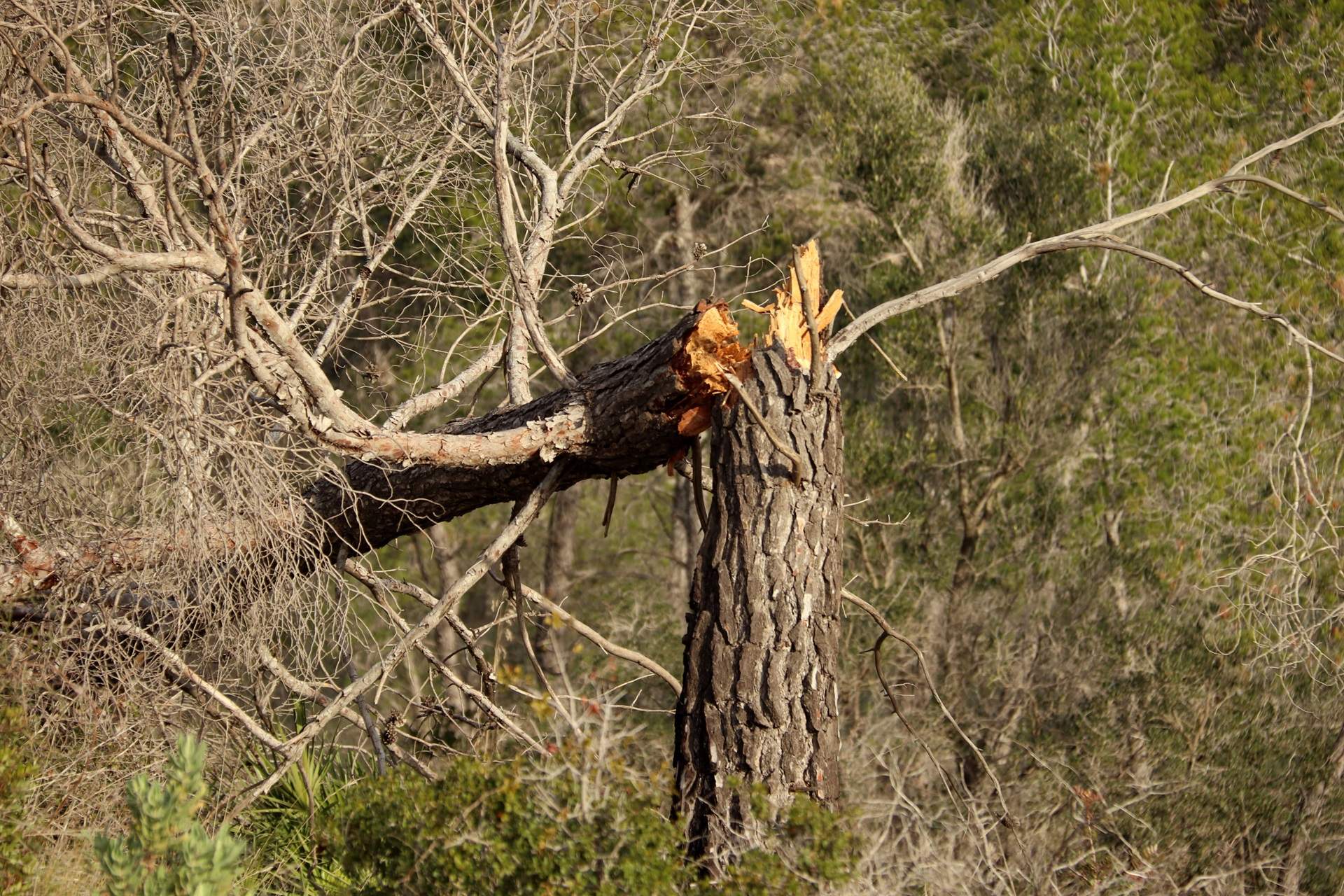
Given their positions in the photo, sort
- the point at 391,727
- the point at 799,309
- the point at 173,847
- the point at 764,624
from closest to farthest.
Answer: the point at 173,847 → the point at 764,624 → the point at 799,309 → the point at 391,727

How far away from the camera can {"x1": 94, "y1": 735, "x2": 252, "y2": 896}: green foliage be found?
334 centimetres

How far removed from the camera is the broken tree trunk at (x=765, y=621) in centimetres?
425

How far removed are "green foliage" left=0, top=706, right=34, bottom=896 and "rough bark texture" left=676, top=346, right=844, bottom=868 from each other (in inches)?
79.3

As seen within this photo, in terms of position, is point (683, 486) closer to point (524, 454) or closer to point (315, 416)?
point (524, 454)

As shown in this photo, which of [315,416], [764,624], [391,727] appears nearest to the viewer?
[764,624]

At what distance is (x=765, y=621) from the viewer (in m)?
4.28

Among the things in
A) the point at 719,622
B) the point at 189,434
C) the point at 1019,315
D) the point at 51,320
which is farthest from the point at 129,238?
the point at 1019,315

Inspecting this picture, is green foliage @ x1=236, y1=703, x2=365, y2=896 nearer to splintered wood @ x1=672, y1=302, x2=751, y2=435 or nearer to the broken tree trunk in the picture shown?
the broken tree trunk

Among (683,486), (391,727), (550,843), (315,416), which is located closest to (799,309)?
(315,416)

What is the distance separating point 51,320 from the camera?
5.59 m

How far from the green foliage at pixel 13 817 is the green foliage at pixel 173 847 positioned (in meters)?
0.94

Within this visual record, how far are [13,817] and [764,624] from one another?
255 cm

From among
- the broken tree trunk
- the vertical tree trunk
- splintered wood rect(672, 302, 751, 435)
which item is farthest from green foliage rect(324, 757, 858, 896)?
the vertical tree trunk

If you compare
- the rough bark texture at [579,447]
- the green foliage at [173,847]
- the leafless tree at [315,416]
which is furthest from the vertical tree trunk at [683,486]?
the green foliage at [173,847]
